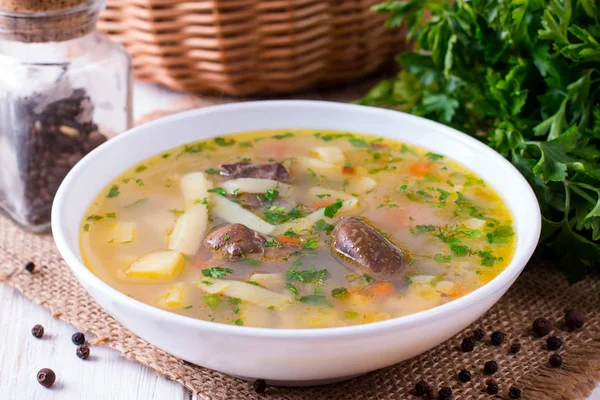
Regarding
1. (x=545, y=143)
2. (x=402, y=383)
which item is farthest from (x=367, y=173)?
(x=402, y=383)

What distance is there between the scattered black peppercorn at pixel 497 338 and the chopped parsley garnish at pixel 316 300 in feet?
2.68

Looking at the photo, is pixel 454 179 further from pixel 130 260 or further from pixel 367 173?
pixel 130 260

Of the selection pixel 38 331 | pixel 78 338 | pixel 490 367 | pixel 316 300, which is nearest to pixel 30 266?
pixel 38 331

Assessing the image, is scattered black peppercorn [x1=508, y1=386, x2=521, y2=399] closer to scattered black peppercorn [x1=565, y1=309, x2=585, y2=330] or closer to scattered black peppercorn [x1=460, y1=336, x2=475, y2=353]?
scattered black peppercorn [x1=460, y1=336, x2=475, y2=353]

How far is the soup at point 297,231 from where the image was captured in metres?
2.90

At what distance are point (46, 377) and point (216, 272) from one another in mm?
745

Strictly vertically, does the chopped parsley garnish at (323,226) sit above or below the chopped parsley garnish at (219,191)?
above

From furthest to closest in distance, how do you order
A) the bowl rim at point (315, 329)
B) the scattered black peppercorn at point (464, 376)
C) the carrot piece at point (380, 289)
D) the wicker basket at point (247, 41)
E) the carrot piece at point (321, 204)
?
the wicker basket at point (247, 41) < the carrot piece at point (321, 204) < the scattered black peppercorn at point (464, 376) < the carrot piece at point (380, 289) < the bowl rim at point (315, 329)

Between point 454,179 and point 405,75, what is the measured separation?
1.22 meters

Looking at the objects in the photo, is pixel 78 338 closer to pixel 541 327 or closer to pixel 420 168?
pixel 420 168

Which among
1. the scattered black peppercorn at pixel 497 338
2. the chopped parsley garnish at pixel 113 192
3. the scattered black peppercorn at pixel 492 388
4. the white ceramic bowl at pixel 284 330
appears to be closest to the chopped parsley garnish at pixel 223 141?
the white ceramic bowl at pixel 284 330

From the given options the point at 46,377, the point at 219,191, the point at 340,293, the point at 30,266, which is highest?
the point at 340,293

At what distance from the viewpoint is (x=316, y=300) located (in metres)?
→ 2.88

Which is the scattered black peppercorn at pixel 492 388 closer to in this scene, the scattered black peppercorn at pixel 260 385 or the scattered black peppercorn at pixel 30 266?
the scattered black peppercorn at pixel 260 385
